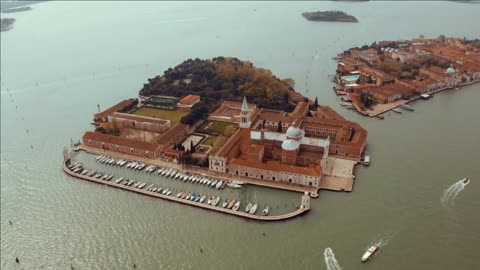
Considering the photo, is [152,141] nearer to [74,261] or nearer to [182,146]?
[182,146]

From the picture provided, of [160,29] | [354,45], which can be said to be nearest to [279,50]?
[354,45]

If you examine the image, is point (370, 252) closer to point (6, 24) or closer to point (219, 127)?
point (219, 127)

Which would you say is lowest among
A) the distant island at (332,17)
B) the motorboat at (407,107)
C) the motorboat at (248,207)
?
the motorboat at (248,207)

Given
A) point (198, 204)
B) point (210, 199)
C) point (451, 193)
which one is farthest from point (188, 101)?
point (451, 193)

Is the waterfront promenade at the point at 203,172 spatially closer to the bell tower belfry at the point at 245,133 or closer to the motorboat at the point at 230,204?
the motorboat at the point at 230,204

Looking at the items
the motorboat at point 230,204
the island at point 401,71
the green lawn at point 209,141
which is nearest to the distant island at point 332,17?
the island at point 401,71

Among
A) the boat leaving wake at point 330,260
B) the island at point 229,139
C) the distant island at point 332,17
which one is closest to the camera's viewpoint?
the boat leaving wake at point 330,260

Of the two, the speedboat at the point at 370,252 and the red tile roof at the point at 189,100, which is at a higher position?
the red tile roof at the point at 189,100
